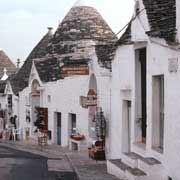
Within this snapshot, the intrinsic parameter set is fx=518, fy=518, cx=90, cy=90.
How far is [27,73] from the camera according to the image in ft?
112

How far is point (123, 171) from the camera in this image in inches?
521

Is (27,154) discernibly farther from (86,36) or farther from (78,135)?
(86,36)

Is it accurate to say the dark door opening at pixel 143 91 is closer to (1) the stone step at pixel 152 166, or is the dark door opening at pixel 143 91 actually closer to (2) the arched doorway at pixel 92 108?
(1) the stone step at pixel 152 166

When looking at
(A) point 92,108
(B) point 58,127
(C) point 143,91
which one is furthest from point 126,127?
(B) point 58,127

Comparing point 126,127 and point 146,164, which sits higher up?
point 126,127

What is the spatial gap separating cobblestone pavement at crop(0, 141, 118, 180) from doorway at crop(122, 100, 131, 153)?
0.96 meters

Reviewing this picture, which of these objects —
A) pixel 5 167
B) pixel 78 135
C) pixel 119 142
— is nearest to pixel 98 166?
pixel 119 142

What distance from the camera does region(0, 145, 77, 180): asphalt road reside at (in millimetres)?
14852

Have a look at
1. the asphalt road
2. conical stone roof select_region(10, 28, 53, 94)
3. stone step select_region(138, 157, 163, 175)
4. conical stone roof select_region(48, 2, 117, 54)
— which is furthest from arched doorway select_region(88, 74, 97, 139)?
conical stone roof select_region(10, 28, 53, 94)

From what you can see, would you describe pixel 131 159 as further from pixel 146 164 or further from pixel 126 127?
pixel 126 127

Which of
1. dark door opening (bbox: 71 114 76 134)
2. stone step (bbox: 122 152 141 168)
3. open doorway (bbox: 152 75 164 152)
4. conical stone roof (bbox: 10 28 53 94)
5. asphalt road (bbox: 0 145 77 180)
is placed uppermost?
conical stone roof (bbox: 10 28 53 94)

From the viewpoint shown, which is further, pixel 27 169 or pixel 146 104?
pixel 27 169

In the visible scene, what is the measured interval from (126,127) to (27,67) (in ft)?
66.1

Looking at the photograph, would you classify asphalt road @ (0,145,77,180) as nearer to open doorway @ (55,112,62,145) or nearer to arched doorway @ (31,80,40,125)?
open doorway @ (55,112,62,145)
